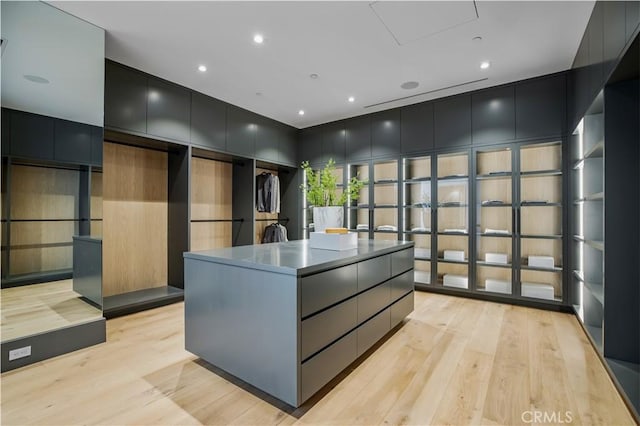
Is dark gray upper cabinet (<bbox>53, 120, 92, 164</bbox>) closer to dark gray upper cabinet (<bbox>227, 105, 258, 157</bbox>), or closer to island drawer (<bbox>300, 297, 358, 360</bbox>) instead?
dark gray upper cabinet (<bbox>227, 105, 258, 157</bbox>)

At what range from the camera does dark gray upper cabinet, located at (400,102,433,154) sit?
14.7 ft

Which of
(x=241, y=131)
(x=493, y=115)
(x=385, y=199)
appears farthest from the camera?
(x=385, y=199)

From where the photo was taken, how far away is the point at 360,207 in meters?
5.18

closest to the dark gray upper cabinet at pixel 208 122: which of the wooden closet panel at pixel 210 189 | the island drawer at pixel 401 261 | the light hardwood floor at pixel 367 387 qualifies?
the wooden closet panel at pixel 210 189

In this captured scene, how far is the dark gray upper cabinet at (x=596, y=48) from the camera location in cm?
225

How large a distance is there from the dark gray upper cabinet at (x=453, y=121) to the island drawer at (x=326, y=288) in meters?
2.97

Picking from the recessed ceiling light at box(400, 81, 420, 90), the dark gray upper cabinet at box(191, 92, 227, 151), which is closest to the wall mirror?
Answer: the dark gray upper cabinet at box(191, 92, 227, 151)

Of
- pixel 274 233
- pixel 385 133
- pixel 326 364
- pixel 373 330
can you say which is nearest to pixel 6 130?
pixel 326 364

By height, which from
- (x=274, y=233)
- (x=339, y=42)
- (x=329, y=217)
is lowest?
(x=274, y=233)

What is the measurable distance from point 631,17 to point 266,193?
458cm

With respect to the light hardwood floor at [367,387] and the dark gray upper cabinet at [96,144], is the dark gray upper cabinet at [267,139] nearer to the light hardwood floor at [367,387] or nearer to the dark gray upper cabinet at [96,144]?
the dark gray upper cabinet at [96,144]

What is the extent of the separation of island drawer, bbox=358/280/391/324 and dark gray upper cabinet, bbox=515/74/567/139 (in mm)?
2773

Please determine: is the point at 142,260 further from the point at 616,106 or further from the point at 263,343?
the point at 616,106

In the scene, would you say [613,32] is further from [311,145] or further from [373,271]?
[311,145]
